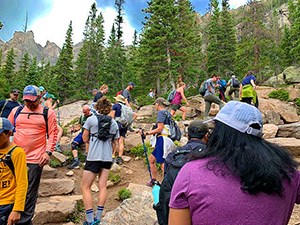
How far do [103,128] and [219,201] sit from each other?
12.3ft

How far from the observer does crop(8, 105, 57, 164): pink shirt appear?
4.09 m

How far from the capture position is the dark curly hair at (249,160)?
1.33 meters

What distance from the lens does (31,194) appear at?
3.88 m

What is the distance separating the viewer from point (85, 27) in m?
47.0

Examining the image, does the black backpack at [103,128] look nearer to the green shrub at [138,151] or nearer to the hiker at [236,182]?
the hiker at [236,182]

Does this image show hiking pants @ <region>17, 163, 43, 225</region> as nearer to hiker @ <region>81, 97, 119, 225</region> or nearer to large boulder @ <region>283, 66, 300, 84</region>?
hiker @ <region>81, 97, 119, 225</region>

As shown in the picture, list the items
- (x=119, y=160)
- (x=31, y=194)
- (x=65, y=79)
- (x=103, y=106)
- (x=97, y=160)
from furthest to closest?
(x=65, y=79)
(x=119, y=160)
(x=103, y=106)
(x=97, y=160)
(x=31, y=194)

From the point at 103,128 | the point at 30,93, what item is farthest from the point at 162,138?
the point at 30,93

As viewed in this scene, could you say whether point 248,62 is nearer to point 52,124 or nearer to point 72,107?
point 72,107

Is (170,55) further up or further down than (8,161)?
further up

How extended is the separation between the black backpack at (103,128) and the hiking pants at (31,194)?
1.14m

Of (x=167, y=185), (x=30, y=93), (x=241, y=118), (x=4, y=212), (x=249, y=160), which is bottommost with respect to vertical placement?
(x=4, y=212)

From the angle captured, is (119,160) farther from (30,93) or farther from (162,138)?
(30,93)

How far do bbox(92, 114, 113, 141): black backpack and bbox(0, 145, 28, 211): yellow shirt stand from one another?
1927 millimetres
